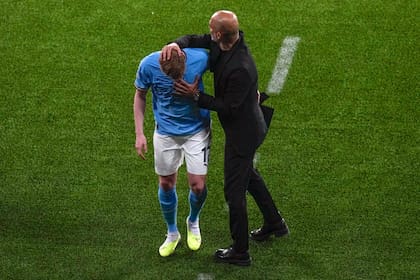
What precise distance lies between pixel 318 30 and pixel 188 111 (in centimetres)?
387

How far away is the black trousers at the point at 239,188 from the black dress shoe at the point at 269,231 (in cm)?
28

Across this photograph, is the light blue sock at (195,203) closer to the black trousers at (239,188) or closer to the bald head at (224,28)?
the black trousers at (239,188)

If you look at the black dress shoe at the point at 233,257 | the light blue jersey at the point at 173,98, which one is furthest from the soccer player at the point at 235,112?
the light blue jersey at the point at 173,98

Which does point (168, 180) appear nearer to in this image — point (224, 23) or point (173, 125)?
point (173, 125)

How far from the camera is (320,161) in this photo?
26.6ft

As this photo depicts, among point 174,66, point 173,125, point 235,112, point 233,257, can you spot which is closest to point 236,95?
point 235,112

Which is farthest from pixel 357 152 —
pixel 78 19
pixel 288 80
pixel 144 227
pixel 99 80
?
pixel 78 19

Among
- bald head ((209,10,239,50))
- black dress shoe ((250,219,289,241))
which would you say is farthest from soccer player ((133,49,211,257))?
black dress shoe ((250,219,289,241))

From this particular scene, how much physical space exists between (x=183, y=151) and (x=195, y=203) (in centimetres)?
42

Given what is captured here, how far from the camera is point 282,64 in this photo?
9484mm

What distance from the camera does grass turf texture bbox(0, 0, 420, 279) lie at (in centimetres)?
706

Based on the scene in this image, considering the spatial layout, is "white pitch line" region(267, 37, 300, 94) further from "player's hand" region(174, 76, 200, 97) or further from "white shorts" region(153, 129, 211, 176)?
"player's hand" region(174, 76, 200, 97)

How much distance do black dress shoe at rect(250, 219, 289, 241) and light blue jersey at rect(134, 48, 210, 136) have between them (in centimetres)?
97

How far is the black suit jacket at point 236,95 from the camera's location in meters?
6.24
